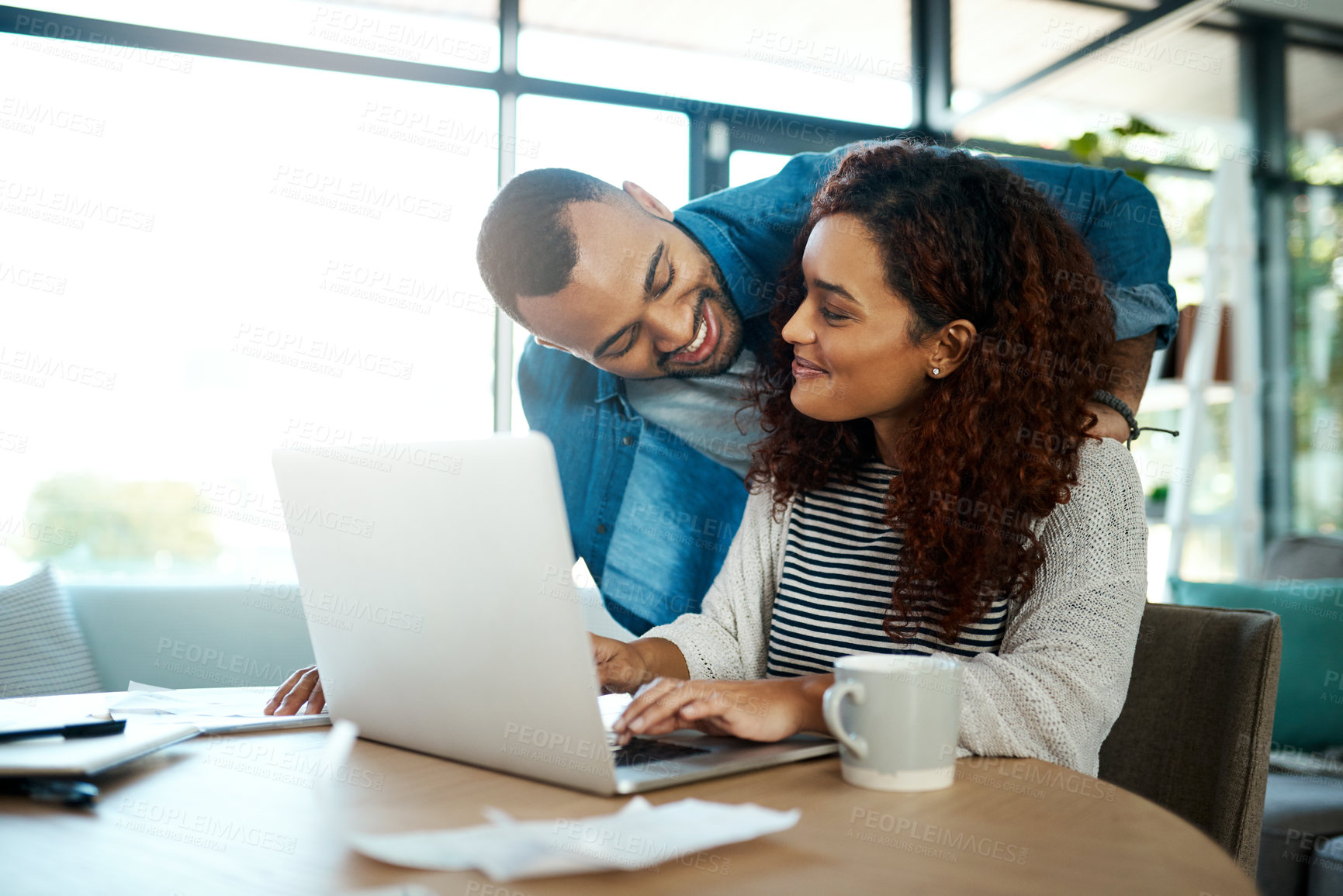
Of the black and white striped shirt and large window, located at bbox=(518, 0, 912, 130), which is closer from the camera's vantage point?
the black and white striped shirt

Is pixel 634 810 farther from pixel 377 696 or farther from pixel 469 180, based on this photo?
pixel 469 180

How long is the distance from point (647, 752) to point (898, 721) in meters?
0.22

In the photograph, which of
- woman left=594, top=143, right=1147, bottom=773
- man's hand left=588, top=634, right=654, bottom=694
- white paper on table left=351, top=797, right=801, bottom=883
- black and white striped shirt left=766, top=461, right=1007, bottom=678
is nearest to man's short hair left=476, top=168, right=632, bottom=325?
woman left=594, top=143, right=1147, bottom=773

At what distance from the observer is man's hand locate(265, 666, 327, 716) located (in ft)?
3.38

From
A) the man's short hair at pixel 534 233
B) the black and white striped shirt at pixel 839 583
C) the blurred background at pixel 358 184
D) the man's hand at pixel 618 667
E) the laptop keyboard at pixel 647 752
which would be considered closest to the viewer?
the laptop keyboard at pixel 647 752

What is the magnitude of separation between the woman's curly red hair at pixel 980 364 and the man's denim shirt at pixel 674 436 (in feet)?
1.40

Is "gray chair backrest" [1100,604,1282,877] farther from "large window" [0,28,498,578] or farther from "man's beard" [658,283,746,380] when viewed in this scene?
"large window" [0,28,498,578]

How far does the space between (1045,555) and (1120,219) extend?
0.80 m

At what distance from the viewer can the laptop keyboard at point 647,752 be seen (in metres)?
0.79

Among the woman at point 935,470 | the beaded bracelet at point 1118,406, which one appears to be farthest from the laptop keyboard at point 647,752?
the beaded bracelet at point 1118,406

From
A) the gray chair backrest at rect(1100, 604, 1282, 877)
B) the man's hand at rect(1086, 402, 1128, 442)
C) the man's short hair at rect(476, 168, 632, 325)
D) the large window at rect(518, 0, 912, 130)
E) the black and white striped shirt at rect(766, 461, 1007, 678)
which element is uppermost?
the large window at rect(518, 0, 912, 130)

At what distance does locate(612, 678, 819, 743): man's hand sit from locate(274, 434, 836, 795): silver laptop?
18mm

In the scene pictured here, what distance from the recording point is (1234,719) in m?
1.05

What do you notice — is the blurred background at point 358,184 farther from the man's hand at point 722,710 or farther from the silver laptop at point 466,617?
the man's hand at point 722,710
